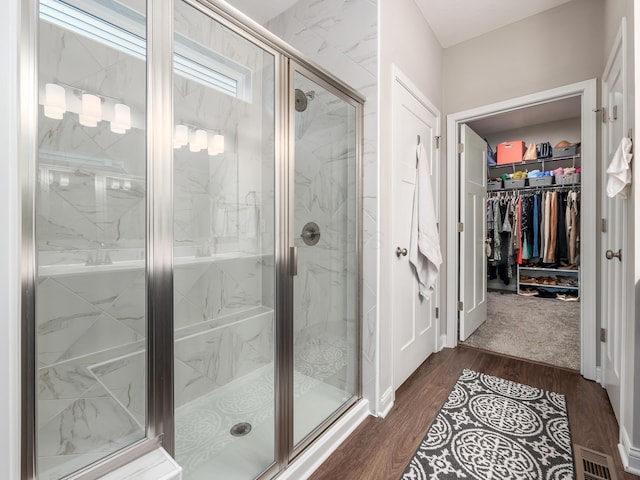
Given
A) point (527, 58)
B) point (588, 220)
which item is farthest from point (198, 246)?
point (527, 58)

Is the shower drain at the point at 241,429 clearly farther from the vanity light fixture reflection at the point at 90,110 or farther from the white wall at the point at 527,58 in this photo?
the white wall at the point at 527,58

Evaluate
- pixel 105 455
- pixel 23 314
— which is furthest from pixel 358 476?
pixel 23 314

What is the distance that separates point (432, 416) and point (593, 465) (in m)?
0.70

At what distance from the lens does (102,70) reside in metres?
1.08

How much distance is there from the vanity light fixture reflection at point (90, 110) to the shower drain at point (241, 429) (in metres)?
1.34

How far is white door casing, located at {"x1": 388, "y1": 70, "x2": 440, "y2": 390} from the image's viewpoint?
2.00 meters

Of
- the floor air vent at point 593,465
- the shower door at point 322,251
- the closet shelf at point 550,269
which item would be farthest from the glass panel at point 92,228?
the closet shelf at point 550,269

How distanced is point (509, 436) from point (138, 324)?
183 centimetres

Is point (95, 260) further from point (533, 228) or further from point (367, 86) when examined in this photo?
point (533, 228)

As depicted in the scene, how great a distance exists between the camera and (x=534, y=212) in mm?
4543

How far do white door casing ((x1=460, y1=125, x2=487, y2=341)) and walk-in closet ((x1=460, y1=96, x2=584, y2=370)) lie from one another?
29.0 inches

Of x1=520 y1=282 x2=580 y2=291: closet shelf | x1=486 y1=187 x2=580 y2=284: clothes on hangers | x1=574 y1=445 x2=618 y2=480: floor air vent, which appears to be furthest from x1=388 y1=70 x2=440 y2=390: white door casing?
x1=520 y1=282 x2=580 y2=291: closet shelf

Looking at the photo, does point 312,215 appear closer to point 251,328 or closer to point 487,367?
point 251,328

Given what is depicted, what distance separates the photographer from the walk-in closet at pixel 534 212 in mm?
4168
